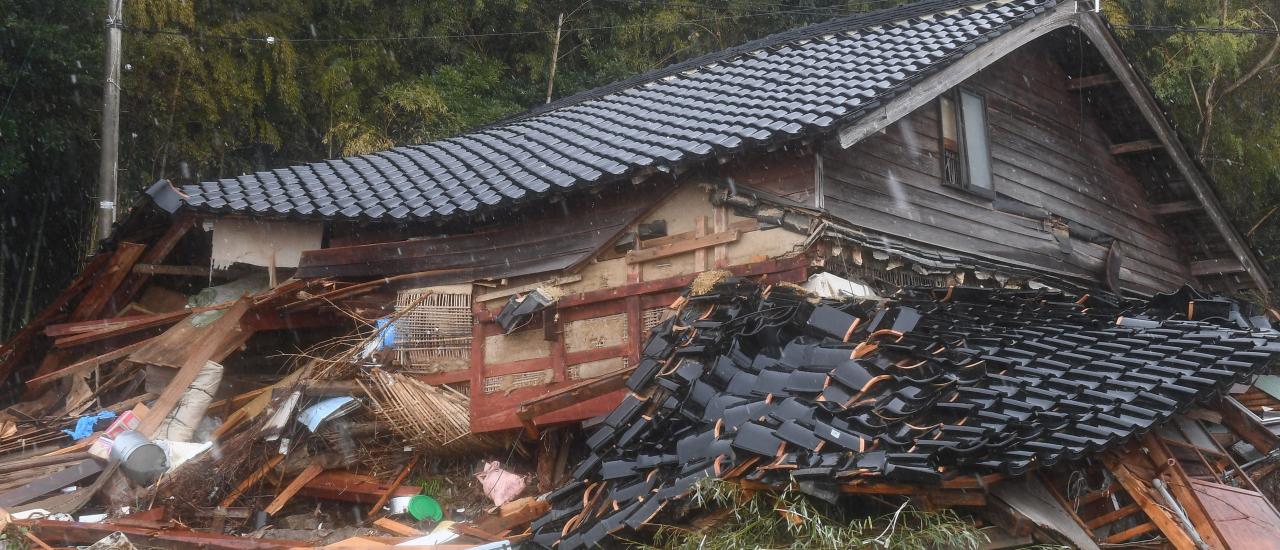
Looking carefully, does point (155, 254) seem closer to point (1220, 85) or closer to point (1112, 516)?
point (1112, 516)

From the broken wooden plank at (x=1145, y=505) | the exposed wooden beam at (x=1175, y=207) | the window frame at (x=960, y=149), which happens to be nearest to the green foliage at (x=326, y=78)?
the exposed wooden beam at (x=1175, y=207)

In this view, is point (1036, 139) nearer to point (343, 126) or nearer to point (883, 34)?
point (883, 34)

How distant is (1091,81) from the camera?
1135 centimetres

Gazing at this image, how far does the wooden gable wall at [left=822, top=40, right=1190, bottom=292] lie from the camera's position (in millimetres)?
9023

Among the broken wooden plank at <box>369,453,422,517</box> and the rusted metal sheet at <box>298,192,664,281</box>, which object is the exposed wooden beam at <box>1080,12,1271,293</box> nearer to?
the rusted metal sheet at <box>298,192,664,281</box>

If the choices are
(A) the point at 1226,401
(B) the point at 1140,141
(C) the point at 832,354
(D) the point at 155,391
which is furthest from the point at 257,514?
(B) the point at 1140,141

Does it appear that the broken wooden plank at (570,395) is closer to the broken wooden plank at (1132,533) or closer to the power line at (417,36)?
the broken wooden plank at (1132,533)

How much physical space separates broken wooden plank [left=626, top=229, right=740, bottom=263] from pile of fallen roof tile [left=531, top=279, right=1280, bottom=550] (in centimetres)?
102

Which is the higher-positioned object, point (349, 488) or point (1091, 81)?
point (1091, 81)

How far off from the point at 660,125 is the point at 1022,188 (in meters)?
4.17

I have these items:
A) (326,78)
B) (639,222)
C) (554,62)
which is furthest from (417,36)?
(639,222)

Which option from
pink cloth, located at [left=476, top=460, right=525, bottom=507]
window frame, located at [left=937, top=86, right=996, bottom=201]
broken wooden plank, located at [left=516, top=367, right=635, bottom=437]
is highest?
window frame, located at [left=937, top=86, right=996, bottom=201]

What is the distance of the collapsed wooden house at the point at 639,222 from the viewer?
852cm

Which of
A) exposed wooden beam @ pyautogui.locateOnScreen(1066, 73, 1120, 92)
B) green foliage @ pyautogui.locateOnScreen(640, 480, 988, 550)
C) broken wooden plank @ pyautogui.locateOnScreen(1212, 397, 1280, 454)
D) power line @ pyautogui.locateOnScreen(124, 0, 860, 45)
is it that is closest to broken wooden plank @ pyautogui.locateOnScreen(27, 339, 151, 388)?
power line @ pyautogui.locateOnScreen(124, 0, 860, 45)
